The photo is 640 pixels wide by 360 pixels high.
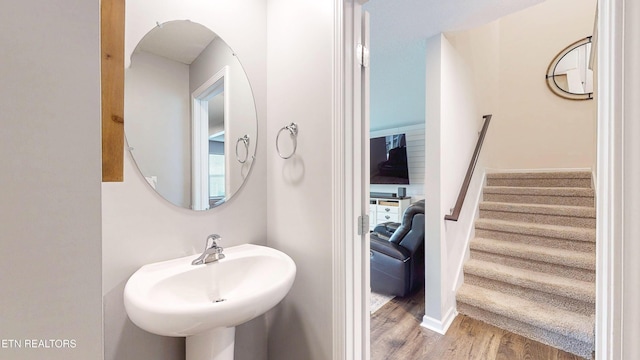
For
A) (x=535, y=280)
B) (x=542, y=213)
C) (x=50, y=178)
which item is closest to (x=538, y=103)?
(x=542, y=213)

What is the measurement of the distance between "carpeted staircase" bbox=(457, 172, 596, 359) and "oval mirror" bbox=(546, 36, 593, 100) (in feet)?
4.44

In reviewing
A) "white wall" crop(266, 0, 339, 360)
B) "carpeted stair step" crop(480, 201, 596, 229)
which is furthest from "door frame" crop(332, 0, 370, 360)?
"carpeted stair step" crop(480, 201, 596, 229)

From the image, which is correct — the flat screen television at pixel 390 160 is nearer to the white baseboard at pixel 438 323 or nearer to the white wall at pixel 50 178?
the white baseboard at pixel 438 323

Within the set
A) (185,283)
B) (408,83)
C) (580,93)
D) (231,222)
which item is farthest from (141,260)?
(580,93)

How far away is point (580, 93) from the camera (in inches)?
134

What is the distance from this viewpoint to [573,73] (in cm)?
345

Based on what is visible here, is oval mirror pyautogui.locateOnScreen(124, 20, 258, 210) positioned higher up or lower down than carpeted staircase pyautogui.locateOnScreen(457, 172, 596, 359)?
higher up

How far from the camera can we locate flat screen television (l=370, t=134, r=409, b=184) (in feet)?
17.5

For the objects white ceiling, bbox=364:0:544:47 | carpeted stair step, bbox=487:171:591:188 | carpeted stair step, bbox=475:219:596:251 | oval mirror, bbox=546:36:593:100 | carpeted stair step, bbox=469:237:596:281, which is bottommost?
carpeted stair step, bbox=469:237:596:281

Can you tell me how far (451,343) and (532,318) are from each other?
2.14 ft

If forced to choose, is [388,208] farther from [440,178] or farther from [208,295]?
[208,295]

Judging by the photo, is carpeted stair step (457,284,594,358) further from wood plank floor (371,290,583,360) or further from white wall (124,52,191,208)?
white wall (124,52,191,208)

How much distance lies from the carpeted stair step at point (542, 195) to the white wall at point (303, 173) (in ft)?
9.21

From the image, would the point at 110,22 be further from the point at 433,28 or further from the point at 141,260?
the point at 433,28
